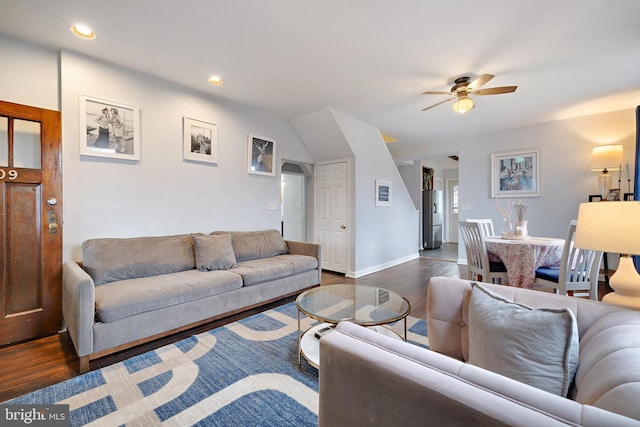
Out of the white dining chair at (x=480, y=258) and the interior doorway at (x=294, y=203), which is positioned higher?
the interior doorway at (x=294, y=203)

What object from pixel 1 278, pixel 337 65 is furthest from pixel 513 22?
pixel 1 278

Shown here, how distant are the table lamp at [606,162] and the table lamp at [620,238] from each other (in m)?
3.78

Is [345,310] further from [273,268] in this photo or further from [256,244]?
[256,244]

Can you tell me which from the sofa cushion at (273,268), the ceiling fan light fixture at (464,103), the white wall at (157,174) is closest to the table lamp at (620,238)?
the ceiling fan light fixture at (464,103)

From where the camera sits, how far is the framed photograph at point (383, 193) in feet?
16.1

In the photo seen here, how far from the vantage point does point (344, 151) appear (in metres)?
4.42

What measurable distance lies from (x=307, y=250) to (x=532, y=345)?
292cm

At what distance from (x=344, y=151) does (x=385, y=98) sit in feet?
3.62

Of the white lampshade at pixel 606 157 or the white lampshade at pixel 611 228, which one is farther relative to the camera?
the white lampshade at pixel 606 157

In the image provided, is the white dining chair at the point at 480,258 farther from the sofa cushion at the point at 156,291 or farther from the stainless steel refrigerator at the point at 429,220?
the stainless steel refrigerator at the point at 429,220

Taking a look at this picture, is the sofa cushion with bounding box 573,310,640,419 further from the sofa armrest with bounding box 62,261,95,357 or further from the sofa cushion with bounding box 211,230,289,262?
the sofa cushion with bounding box 211,230,289,262

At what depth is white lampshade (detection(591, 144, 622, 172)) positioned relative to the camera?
3.75 meters

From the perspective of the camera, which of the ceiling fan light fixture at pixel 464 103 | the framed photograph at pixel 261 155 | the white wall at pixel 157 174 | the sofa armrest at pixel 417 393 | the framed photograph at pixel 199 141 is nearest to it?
the sofa armrest at pixel 417 393

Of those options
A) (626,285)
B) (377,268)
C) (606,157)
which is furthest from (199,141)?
(606,157)
